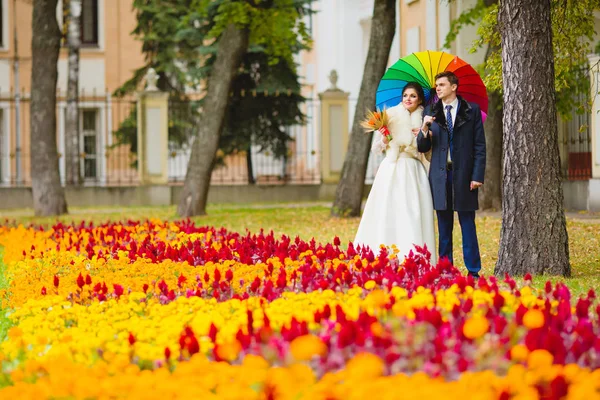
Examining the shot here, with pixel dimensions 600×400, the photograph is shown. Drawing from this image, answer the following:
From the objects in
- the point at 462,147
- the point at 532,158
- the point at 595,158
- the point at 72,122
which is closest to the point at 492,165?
the point at 595,158

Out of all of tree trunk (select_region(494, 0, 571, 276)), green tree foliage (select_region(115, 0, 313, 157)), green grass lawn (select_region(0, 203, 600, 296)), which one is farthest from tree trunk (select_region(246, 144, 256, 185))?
tree trunk (select_region(494, 0, 571, 276))

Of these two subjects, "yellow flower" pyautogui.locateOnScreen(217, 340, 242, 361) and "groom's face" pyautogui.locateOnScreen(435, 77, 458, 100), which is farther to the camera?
"groom's face" pyautogui.locateOnScreen(435, 77, 458, 100)

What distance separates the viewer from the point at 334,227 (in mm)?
16281

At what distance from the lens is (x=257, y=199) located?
89.2 ft

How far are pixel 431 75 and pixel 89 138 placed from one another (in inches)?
963

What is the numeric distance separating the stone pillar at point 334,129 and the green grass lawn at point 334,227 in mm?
3583

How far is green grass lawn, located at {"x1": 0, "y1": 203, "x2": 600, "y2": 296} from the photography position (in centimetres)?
1000

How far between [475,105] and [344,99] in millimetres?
18486

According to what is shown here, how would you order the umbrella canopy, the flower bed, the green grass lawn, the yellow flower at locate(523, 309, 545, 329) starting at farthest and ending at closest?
1. the green grass lawn
2. the umbrella canopy
3. the yellow flower at locate(523, 309, 545, 329)
4. the flower bed

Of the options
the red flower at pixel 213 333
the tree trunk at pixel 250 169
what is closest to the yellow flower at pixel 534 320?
the red flower at pixel 213 333

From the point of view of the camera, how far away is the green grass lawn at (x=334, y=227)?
10.0 meters

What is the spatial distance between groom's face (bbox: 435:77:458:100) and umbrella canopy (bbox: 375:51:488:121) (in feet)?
1.77

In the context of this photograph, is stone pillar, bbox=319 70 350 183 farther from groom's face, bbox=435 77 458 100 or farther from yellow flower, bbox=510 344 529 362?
yellow flower, bbox=510 344 529 362

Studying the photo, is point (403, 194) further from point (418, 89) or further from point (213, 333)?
point (213, 333)
